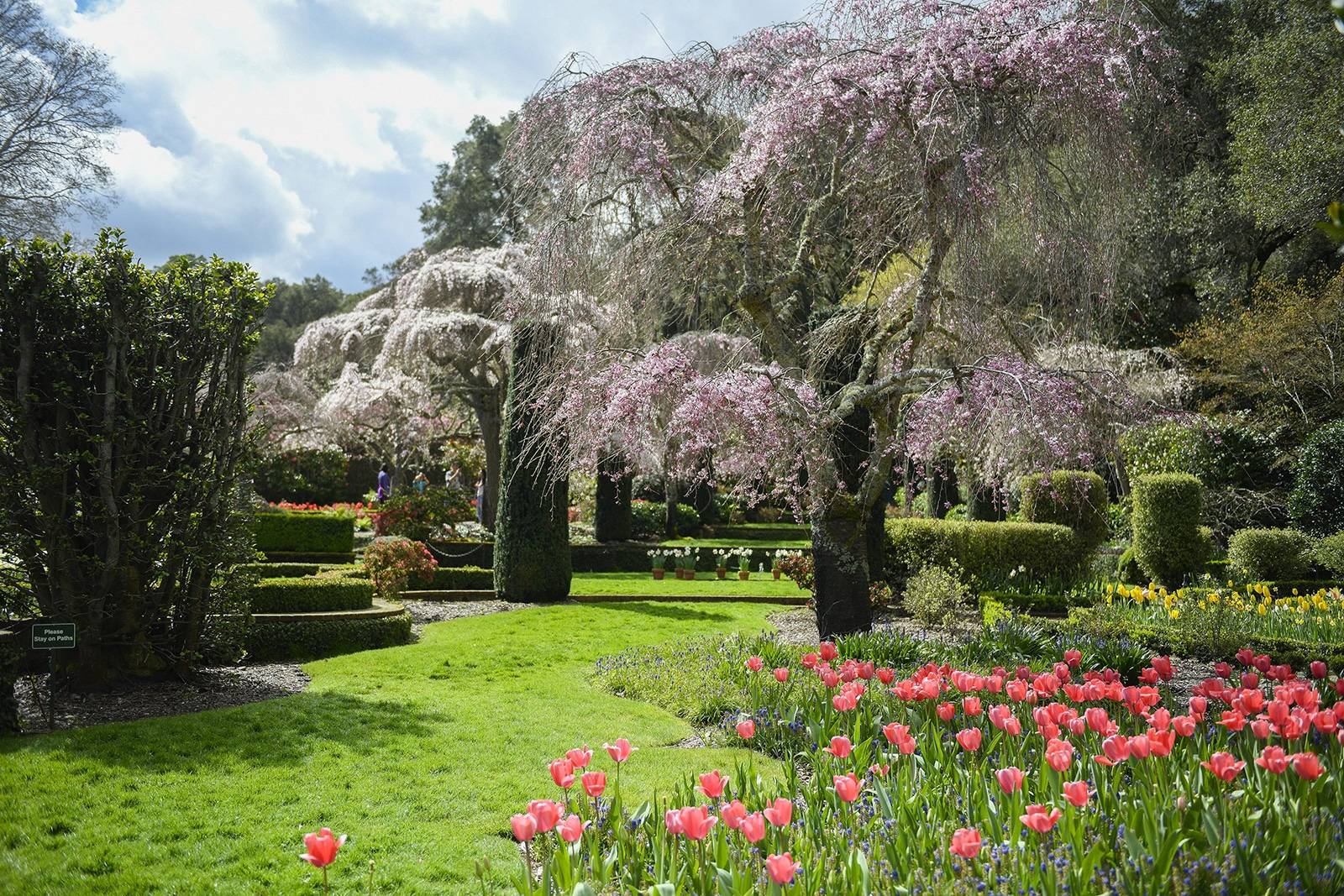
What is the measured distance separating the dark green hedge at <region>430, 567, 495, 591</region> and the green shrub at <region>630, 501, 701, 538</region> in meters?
7.11

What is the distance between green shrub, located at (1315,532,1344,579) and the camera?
38.8 feet

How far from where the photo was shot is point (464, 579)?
45.4ft

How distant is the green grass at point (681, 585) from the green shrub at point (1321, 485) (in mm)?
8006

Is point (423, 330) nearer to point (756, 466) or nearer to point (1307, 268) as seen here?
point (756, 466)

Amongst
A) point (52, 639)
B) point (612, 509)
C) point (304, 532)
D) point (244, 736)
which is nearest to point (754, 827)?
point (244, 736)

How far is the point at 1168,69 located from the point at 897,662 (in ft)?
16.2

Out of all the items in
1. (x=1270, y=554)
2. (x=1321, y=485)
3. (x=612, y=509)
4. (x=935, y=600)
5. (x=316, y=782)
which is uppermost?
(x=1321, y=485)

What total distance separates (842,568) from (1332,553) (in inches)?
315

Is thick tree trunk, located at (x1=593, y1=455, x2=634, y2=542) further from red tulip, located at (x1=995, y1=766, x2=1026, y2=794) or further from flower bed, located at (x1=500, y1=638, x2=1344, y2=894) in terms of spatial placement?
red tulip, located at (x1=995, y1=766, x2=1026, y2=794)

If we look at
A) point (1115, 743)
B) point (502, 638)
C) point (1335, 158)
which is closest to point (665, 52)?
point (502, 638)

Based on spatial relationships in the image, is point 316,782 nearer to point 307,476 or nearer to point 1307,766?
point 1307,766

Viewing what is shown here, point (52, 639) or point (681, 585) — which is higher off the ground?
point (52, 639)

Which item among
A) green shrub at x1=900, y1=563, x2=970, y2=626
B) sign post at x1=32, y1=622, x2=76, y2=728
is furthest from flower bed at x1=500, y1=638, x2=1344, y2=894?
green shrub at x1=900, y1=563, x2=970, y2=626

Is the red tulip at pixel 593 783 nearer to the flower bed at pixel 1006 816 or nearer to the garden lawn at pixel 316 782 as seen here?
the flower bed at pixel 1006 816
